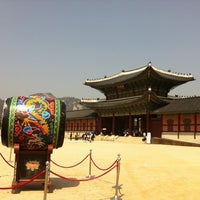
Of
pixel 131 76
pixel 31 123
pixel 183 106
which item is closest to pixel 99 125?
pixel 131 76

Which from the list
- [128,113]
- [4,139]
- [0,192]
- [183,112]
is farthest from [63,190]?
[128,113]

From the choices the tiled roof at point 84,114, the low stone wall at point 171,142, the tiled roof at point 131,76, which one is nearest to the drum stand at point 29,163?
the low stone wall at point 171,142

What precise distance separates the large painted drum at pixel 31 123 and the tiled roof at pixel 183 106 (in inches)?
972

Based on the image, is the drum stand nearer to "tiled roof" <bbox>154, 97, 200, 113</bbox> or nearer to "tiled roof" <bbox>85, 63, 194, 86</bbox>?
"tiled roof" <bbox>154, 97, 200, 113</bbox>

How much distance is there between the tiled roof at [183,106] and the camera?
30.6 m

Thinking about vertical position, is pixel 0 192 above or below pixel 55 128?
below

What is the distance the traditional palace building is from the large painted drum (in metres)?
24.9

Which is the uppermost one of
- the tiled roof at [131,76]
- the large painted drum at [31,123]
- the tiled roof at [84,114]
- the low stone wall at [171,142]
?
the tiled roof at [131,76]

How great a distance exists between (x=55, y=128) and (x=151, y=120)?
29401mm

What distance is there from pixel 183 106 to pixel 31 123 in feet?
89.5

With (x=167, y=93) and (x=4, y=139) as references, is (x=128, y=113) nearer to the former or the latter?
(x=167, y=93)

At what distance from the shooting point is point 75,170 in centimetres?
1153

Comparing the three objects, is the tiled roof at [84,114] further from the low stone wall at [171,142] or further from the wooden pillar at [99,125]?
the low stone wall at [171,142]

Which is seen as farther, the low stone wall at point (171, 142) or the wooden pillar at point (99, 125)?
the wooden pillar at point (99, 125)
